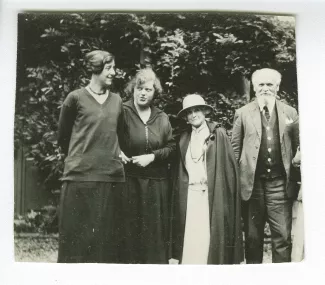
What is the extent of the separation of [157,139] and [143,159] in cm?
16

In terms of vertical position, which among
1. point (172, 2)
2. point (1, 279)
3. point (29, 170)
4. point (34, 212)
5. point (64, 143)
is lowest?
point (1, 279)

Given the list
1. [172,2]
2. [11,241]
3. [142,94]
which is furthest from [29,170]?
[172,2]

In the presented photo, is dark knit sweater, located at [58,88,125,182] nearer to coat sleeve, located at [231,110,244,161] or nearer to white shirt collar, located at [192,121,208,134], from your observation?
white shirt collar, located at [192,121,208,134]

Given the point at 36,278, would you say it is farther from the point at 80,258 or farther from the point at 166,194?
the point at 166,194

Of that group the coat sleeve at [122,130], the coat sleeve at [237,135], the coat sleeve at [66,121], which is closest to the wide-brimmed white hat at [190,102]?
the coat sleeve at [237,135]

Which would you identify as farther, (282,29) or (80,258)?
(282,29)

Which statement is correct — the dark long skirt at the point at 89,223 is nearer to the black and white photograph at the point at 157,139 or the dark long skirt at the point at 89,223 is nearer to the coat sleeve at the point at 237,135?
the black and white photograph at the point at 157,139

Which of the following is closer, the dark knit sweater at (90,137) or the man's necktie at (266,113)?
the dark knit sweater at (90,137)

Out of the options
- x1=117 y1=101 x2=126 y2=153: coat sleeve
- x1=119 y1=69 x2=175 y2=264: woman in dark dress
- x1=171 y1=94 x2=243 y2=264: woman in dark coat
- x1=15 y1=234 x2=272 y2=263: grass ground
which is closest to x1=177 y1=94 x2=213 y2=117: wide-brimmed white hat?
x1=171 y1=94 x2=243 y2=264: woman in dark coat

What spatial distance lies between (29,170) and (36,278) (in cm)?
66

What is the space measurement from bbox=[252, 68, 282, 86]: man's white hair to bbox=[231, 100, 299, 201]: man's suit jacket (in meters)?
0.14

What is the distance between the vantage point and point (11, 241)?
106 inches

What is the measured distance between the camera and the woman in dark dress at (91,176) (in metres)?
2.66

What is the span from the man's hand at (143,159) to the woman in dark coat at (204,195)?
0.56 feet
